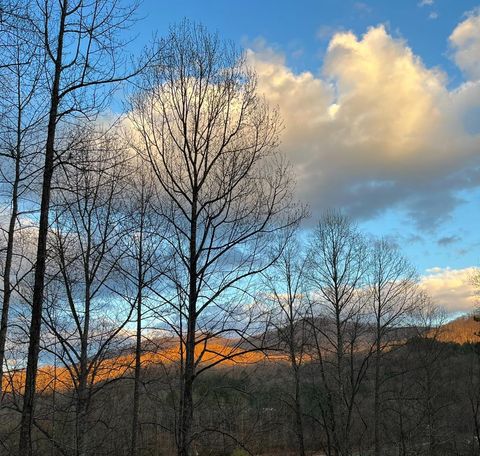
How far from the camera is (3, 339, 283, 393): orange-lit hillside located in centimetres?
898

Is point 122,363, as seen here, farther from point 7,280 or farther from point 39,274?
point 39,274

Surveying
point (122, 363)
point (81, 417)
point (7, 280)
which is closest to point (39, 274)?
point (7, 280)

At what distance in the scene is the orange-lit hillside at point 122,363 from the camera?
8977 mm

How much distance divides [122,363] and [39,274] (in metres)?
7.96

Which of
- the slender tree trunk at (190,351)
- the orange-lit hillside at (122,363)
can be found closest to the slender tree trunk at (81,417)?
the orange-lit hillside at (122,363)

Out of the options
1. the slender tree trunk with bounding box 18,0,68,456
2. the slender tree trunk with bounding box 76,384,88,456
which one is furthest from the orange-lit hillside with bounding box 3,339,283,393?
the slender tree trunk with bounding box 18,0,68,456

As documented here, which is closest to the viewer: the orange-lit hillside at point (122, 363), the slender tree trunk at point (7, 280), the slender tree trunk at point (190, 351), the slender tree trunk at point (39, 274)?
the slender tree trunk at point (39, 274)

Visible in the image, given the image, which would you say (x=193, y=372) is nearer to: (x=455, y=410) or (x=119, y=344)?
(x=119, y=344)

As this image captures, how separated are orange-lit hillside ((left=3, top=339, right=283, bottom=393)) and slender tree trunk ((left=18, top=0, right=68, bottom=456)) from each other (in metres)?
3.15

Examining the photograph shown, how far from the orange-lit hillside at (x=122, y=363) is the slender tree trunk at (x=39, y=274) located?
315cm

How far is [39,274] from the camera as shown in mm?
6586

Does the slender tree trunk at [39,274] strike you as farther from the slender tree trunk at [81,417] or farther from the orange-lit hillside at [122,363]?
the slender tree trunk at [81,417]

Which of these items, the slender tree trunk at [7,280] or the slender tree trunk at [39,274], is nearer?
the slender tree trunk at [39,274]

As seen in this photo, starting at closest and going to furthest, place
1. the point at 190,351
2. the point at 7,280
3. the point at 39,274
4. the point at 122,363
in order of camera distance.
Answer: the point at 39,274
the point at 190,351
the point at 7,280
the point at 122,363
